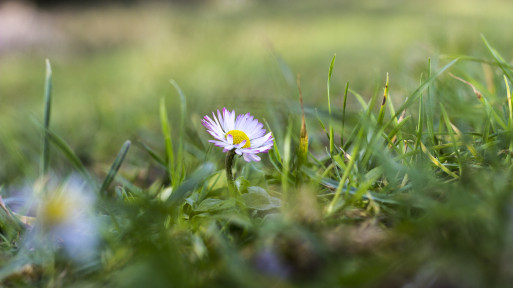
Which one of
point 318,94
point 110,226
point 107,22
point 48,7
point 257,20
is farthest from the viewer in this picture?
point 48,7

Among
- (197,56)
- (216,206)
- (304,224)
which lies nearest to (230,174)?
(216,206)

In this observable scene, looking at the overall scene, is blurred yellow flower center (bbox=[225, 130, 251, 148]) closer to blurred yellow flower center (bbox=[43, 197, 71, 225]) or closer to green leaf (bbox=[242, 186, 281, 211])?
green leaf (bbox=[242, 186, 281, 211])

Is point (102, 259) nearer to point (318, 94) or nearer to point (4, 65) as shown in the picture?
point (318, 94)

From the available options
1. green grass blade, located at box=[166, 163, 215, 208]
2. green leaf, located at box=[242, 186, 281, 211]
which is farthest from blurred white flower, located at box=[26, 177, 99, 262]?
green leaf, located at box=[242, 186, 281, 211]

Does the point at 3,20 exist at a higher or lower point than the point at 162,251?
higher

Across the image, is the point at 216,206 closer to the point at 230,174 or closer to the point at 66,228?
the point at 230,174

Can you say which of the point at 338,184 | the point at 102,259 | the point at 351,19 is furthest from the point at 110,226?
the point at 351,19
